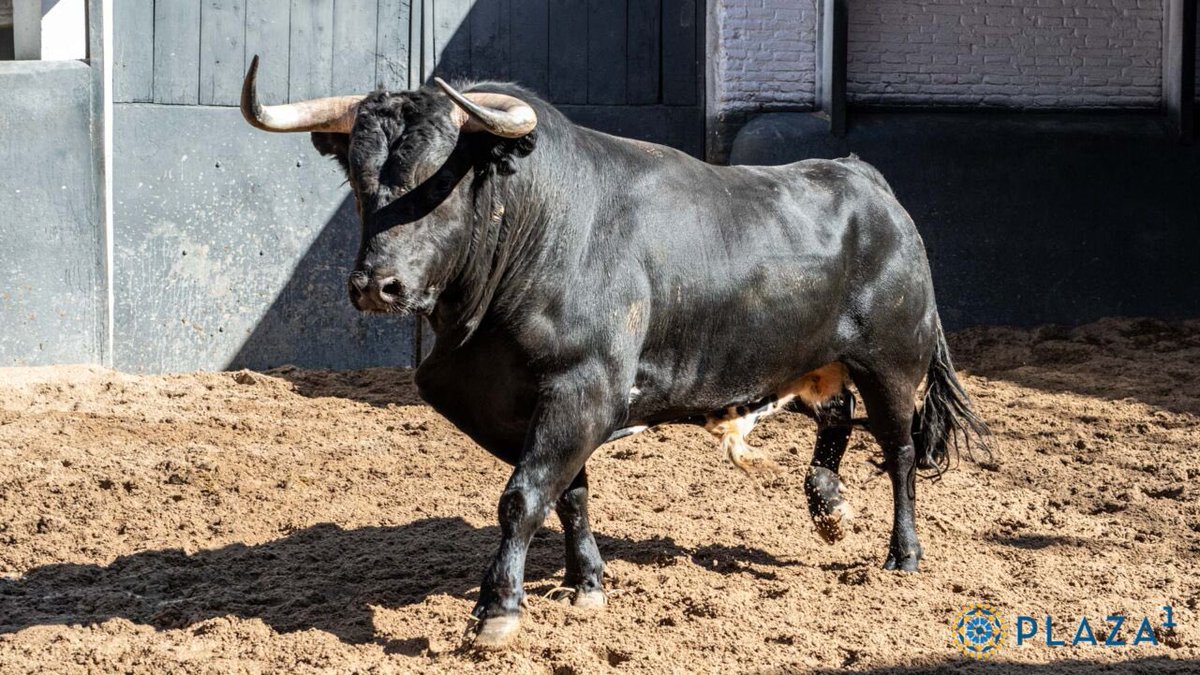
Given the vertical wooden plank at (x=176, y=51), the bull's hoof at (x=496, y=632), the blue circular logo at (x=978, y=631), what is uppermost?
the vertical wooden plank at (x=176, y=51)

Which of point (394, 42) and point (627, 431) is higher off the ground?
point (394, 42)

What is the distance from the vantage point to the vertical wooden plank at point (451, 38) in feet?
31.4

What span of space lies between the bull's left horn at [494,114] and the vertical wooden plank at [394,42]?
479cm

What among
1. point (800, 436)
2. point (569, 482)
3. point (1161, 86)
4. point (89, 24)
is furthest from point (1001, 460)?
point (89, 24)

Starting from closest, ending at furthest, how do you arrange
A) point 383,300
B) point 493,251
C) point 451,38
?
point 383,300, point 493,251, point 451,38

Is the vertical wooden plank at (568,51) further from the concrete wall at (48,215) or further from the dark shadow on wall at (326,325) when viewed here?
the concrete wall at (48,215)

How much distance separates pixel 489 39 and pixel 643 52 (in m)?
1.10

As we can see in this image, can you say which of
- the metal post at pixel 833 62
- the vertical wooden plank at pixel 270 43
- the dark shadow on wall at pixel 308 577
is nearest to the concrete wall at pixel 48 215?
the vertical wooden plank at pixel 270 43

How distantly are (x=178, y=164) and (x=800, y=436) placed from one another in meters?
4.28

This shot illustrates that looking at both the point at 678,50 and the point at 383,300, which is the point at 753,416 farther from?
the point at 678,50

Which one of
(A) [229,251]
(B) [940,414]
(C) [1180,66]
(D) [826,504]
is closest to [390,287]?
(D) [826,504]

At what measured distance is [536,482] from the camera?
4594mm

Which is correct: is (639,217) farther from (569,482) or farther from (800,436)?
(800,436)

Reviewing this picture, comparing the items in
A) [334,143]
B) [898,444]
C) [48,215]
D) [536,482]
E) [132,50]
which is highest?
[132,50]
